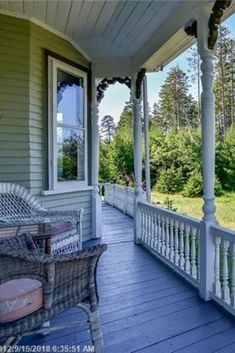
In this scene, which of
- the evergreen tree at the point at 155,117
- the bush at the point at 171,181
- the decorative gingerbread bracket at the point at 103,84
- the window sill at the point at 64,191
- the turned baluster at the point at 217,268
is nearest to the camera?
the turned baluster at the point at 217,268

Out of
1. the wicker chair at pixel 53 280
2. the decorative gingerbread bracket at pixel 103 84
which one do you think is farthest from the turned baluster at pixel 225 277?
the decorative gingerbread bracket at pixel 103 84

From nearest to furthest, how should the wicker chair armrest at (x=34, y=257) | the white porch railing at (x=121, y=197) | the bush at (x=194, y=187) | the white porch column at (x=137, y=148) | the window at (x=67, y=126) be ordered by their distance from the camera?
the wicker chair armrest at (x=34, y=257) → the window at (x=67, y=126) → the white porch column at (x=137, y=148) → the white porch railing at (x=121, y=197) → the bush at (x=194, y=187)

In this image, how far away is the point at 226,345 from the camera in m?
2.14

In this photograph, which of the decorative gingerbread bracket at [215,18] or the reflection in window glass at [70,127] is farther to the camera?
the reflection in window glass at [70,127]

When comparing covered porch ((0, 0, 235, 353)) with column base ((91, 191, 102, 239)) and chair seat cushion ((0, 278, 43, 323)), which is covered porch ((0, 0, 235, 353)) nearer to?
column base ((91, 191, 102, 239))

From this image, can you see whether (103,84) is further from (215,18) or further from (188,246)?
(188,246)

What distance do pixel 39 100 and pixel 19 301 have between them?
3064mm

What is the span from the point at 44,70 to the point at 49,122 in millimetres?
701

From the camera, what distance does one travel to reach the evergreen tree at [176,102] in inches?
603

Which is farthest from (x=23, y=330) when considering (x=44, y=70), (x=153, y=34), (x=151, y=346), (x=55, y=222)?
(x=153, y=34)

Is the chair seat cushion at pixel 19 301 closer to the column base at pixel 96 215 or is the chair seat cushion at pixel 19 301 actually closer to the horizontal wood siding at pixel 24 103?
the horizontal wood siding at pixel 24 103

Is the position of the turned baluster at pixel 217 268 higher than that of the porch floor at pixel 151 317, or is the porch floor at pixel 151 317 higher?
the turned baluster at pixel 217 268

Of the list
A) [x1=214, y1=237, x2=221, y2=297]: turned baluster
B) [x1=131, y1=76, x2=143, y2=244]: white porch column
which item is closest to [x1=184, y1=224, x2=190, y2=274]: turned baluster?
[x1=214, y1=237, x2=221, y2=297]: turned baluster

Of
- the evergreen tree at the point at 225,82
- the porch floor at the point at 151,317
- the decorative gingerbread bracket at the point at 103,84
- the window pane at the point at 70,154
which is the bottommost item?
the porch floor at the point at 151,317
